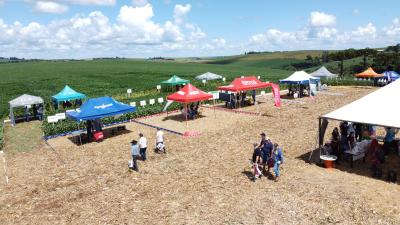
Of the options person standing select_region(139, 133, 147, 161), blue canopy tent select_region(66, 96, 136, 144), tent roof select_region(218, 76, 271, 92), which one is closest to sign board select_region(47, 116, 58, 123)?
blue canopy tent select_region(66, 96, 136, 144)

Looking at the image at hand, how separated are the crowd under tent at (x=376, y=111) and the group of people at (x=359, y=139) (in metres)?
0.74

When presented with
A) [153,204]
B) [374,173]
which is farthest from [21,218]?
[374,173]

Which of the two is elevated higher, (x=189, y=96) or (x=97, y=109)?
(x=189, y=96)

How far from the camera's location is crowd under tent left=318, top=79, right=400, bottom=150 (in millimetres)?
13663

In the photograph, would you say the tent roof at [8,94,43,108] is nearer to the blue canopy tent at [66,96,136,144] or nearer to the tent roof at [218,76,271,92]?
the blue canopy tent at [66,96,136,144]

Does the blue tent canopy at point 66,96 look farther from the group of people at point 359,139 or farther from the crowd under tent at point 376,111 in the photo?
the crowd under tent at point 376,111

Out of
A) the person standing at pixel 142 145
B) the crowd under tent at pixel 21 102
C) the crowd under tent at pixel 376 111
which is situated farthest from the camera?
the crowd under tent at pixel 21 102

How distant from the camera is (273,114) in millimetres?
26969

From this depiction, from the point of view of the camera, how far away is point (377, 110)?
14359mm

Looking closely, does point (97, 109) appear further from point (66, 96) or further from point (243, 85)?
point (243, 85)

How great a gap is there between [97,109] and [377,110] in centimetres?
1497

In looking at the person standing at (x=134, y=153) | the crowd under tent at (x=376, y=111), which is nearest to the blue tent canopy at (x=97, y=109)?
the person standing at (x=134, y=153)

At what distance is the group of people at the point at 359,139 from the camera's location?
44.4 feet

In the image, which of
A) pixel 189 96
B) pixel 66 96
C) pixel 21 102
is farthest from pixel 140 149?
pixel 66 96
